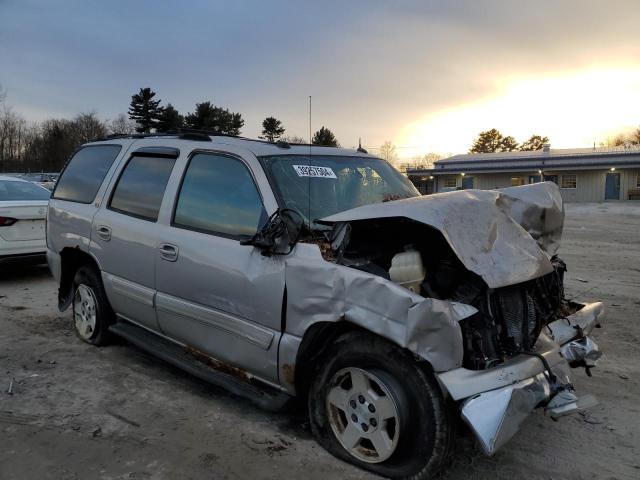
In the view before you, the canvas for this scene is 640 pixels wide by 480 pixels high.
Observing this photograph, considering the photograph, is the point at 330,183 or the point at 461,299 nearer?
the point at 461,299

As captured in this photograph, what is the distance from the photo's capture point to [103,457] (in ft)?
9.93

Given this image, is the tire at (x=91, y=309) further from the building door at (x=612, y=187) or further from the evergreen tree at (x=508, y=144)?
the evergreen tree at (x=508, y=144)

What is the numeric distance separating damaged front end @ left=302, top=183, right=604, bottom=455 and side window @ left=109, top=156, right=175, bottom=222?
5.43ft

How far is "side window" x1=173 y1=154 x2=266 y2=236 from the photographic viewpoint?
3412 millimetres

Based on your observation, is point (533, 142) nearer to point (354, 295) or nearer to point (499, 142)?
point (499, 142)

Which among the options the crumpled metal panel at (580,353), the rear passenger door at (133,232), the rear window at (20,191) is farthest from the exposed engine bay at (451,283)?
the rear window at (20,191)

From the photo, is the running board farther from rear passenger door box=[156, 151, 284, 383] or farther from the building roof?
the building roof

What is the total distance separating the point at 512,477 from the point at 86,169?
4.65 meters

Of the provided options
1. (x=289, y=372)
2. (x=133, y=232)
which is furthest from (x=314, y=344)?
(x=133, y=232)

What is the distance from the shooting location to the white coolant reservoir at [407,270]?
8.98 ft

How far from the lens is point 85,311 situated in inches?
198

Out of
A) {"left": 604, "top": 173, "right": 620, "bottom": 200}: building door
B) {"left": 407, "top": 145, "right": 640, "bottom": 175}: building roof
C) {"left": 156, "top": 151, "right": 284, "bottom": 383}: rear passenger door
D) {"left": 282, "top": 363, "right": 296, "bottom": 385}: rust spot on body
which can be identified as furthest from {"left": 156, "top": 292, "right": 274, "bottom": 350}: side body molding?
{"left": 604, "top": 173, "right": 620, "bottom": 200}: building door

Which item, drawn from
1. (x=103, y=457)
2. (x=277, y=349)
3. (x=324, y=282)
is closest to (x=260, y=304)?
(x=277, y=349)

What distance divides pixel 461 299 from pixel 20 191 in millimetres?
7804
